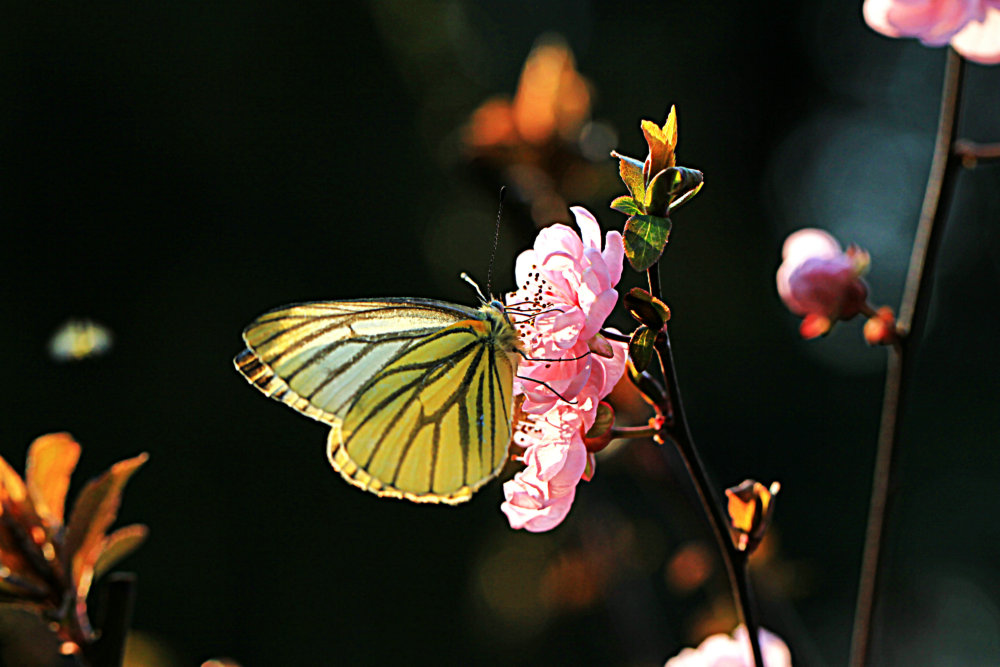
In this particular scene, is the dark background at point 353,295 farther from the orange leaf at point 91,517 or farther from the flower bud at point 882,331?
the orange leaf at point 91,517

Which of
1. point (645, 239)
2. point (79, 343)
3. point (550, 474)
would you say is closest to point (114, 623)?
point (550, 474)

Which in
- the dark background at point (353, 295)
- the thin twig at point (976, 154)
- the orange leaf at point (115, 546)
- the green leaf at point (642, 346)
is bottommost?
the dark background at point (353, 295)

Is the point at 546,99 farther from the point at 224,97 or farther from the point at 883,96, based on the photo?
the point at 883,96

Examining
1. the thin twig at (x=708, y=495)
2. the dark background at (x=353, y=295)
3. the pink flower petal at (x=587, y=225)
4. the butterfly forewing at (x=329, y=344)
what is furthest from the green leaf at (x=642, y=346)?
the dark background at (x=353, y=295)

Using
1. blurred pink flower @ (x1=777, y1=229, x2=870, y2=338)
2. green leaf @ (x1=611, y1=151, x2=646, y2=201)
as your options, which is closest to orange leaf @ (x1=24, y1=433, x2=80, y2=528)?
green leaf @ (x1=611, y1=151, x2=646, y2=201)

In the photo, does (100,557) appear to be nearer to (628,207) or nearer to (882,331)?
(628,207)

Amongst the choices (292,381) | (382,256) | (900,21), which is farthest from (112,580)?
(382,256)
